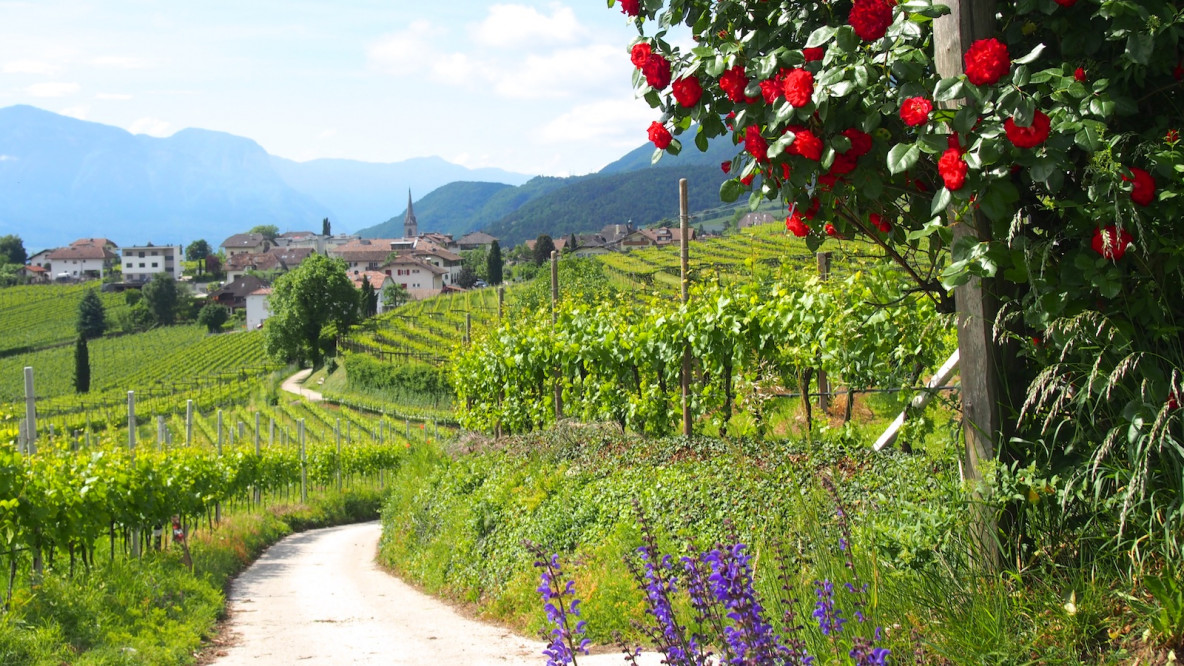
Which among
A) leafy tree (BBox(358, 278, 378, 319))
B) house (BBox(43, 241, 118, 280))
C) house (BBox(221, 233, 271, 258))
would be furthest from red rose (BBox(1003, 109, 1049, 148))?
house (BBox(221, 233, 271, 258))

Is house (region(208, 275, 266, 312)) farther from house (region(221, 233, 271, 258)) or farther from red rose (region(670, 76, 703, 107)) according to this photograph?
red rose (region(670, 76, 703, 107))

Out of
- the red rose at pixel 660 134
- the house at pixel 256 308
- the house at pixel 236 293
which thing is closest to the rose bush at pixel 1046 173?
the red rose at pixel 660 134

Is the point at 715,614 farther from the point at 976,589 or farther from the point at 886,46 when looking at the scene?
the point at 886,46

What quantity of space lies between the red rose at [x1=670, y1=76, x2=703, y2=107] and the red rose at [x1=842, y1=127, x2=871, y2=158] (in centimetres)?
54

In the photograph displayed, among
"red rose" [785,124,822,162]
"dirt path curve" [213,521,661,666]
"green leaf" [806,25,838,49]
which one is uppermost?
"green leaf" [806,25,838,49]

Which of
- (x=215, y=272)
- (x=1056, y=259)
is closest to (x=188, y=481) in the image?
(x=1056, y=259)

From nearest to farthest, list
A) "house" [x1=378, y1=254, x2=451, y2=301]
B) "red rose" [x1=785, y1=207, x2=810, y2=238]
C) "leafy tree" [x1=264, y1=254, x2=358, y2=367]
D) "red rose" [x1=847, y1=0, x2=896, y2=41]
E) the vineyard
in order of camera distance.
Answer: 1. "red rose" [x1=847, y1=0, x2=896, y2=41]
2. "red rose" [x1=785, y1=207, x2=810, y2=238]
3. "leafy tree" [x1=264, y1=254, x2=358, y2=367]
4. the vineyard
5. "house" [x1=378, y1=254, x2=451, y2=301]

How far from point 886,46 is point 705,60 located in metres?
0.57

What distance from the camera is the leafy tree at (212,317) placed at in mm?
98500

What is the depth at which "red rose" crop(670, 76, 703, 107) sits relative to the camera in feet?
10.2

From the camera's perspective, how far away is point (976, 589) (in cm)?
274

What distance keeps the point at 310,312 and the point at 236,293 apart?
159 feet

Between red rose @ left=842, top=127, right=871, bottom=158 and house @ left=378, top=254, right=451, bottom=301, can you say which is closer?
red rose @ left=842, top=127, right=871, bottom=158

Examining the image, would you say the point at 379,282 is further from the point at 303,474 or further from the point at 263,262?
the point at 303,474
